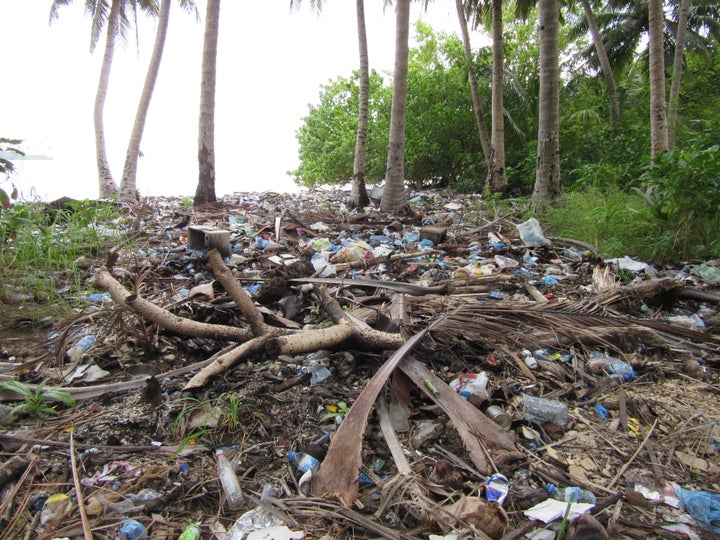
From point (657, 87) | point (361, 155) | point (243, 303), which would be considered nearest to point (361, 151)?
point (361, 155)

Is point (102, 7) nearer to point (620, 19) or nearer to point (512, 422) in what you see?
point (512, 422)

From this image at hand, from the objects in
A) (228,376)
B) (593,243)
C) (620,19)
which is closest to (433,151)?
(593,243)

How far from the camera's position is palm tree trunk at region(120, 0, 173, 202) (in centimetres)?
793

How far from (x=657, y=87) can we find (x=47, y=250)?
740 centimetres

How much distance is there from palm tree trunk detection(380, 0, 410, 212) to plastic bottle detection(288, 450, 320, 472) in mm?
5227

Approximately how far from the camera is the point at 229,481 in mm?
1312

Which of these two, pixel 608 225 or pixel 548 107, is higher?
pixel 548 107

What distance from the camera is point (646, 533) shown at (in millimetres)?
1140

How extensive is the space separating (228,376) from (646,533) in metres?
1.59

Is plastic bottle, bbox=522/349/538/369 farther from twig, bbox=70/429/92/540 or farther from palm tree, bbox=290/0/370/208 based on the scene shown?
palm tree, bbox=290/0/370/208

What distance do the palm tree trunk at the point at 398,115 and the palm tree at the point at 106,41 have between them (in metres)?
5.80

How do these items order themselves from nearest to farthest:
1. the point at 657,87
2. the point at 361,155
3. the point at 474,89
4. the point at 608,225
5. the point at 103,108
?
the point at 608,225 → the point at 657,87 → the point at 361,155 → the point at 474,89 → the point at 103,108

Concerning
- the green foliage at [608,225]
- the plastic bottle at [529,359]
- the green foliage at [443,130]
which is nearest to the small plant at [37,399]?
the plastic bottle at [529,359]

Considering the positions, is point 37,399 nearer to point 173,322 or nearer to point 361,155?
point 173,322
